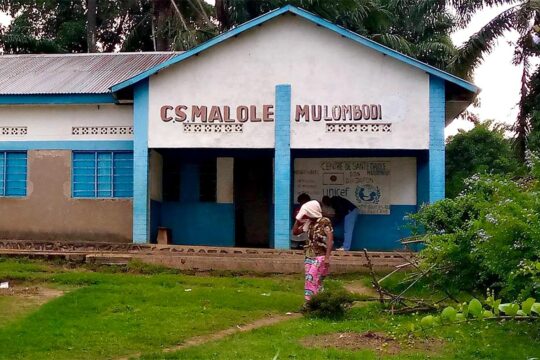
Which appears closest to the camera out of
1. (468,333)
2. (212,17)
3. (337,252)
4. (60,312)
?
(468,333)

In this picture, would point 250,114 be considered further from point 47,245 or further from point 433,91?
point 47,245

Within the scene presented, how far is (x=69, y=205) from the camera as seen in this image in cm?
1644

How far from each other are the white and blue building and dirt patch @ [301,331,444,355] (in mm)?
6522

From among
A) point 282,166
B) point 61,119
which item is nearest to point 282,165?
point 282,166

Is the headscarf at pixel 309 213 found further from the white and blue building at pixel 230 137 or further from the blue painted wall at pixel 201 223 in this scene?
the blue painted wall at pixel 201 223

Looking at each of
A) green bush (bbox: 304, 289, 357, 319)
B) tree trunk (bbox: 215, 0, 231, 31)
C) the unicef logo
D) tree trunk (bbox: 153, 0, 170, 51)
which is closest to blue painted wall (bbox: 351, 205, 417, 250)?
the unicef logo

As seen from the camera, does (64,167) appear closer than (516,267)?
No

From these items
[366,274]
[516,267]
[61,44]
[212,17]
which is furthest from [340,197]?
[61,44]

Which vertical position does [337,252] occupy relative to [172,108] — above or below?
below

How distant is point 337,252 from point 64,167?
21.2ft

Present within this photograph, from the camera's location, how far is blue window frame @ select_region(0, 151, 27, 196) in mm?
16797

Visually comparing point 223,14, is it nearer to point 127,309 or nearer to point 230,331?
point 127,309

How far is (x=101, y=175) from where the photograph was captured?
16.5m

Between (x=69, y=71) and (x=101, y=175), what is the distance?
11.1 ft
